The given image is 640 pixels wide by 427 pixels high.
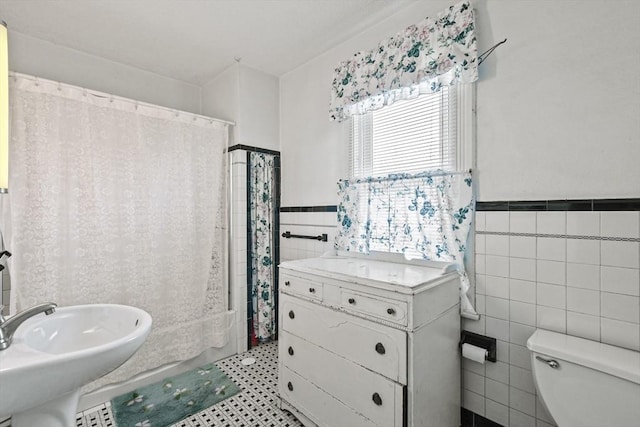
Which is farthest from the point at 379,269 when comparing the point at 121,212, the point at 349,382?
the point at 121,212

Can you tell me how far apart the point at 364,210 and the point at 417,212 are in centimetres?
42

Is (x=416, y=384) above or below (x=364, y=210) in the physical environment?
below

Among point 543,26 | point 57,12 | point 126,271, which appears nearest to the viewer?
point 543,26

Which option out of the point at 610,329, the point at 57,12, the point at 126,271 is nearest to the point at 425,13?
the point at 610,329

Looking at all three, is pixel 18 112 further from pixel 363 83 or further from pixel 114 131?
pixel 363 83

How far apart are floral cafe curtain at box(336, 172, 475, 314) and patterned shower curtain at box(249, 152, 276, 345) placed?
0.84 m

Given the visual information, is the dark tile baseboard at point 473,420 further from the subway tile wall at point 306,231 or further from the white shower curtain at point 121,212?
the white shower curtain at point 121,212

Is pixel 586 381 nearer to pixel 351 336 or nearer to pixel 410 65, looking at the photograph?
pixel 351 336

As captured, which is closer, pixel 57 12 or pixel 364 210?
pixel 57 12

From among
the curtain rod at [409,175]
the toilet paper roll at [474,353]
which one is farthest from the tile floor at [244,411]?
the curtain rod at [409,175]

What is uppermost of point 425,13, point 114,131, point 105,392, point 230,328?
point 425,13

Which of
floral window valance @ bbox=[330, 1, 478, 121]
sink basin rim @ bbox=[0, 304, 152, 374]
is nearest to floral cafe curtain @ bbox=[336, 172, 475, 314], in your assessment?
floral window valance @ bbox=[330, 1, 478, 121]

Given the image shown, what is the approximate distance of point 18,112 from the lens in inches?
69.7

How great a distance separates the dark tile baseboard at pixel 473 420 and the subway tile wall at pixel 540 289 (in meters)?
0.03
